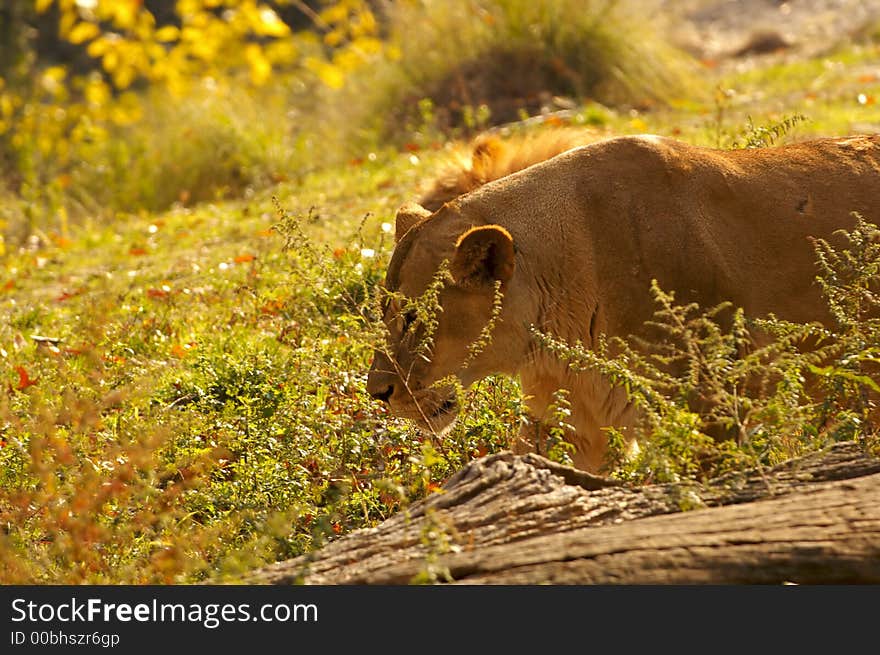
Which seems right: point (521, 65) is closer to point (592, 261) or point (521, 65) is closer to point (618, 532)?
point (592, 261)

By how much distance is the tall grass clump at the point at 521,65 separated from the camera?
1495 cm

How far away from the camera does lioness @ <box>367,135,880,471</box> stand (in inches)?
204

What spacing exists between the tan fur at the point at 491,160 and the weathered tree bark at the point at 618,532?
209 centimetres

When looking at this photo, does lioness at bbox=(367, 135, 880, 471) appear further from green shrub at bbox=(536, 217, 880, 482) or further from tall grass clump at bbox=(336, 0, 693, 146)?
tall grass clump at bbox=(336, 0, 693, 146)

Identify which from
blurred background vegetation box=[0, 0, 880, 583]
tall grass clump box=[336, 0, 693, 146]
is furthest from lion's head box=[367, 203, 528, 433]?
tall grass clump box=[336, 0, 693, 146]

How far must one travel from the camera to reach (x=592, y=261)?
525 cm

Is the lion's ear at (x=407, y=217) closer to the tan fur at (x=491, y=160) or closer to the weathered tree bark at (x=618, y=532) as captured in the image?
the tan fur at (x=491, y=160)

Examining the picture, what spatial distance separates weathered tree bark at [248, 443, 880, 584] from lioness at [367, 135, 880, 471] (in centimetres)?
94

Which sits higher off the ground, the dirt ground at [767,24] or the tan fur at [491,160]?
the tan fur at [491,160]

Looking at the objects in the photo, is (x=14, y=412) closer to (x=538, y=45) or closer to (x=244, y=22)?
(x=244, y=22)

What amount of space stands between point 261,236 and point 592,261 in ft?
17.0

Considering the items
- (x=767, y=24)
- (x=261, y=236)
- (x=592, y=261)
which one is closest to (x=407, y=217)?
(x=592, y=261)

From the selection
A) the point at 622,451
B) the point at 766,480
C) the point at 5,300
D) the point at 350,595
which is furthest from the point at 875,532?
the point at 5,300

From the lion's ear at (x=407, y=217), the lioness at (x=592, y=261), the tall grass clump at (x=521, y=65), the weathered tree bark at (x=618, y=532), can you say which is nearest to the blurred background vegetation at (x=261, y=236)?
the tall grass clump at (x=521, y=65)
